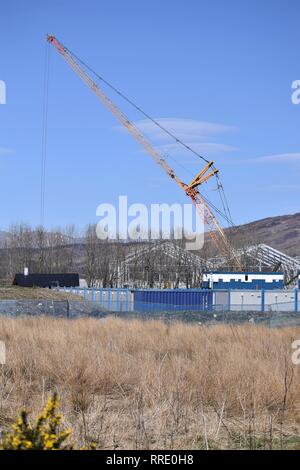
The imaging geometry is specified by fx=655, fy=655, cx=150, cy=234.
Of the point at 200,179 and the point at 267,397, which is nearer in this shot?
the point at 267,397

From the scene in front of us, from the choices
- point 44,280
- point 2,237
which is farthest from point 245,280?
point 2,237

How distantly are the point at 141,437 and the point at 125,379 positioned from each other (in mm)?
3465

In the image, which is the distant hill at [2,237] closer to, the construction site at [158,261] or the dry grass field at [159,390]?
the construction site at [158,261]

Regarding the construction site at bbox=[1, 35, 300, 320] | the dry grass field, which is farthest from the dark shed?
the dry grass field

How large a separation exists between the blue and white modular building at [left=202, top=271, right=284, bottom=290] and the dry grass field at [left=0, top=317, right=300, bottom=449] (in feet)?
164

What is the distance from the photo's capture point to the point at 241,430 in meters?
8.37

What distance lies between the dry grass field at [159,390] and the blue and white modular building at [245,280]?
164 feet

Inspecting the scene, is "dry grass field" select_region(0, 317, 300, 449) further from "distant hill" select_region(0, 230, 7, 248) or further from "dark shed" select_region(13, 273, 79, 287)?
"distant hill" select_region(0, 230, 7, 248)

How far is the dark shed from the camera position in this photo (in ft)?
184

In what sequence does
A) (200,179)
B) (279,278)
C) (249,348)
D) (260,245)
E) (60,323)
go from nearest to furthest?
(249,348), (60,323), (279,278), (200,179), (260,245)

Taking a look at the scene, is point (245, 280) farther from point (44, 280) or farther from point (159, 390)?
point (159, 390)

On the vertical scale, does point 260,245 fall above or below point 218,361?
above
